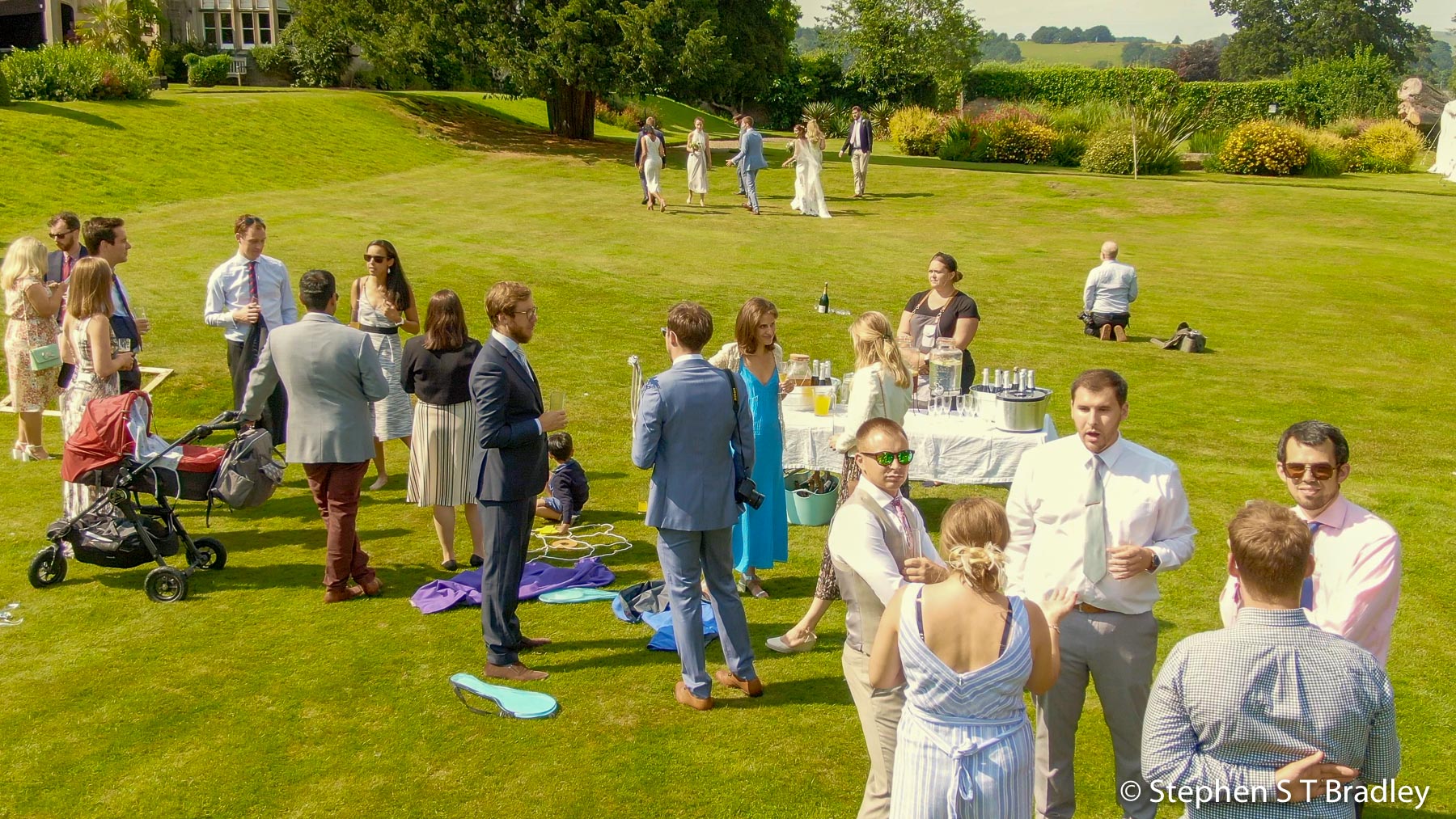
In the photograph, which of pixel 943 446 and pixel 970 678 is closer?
pixel 970 678

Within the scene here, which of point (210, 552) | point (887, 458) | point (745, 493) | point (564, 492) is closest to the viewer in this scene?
point (887, 458)

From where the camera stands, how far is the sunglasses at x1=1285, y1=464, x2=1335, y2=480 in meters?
4.05

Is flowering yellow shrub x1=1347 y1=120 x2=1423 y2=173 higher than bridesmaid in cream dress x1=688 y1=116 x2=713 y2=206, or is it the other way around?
flowering yellow shrub x1=1347 y1=120 x2=1423 y2=173

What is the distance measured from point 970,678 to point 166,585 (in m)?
5.86

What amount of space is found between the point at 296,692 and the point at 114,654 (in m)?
1.29

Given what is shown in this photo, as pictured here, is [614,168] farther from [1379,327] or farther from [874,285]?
[1379,327]

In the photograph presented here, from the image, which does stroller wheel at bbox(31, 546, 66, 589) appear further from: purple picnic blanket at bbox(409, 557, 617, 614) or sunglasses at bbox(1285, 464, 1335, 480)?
sunglasses at bbox(1285, 464, 1335, 480)

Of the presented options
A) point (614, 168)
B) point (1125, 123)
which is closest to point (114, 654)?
point (614, 168)

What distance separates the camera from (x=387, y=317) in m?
8.66

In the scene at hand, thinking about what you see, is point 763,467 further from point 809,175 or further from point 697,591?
point 809,175

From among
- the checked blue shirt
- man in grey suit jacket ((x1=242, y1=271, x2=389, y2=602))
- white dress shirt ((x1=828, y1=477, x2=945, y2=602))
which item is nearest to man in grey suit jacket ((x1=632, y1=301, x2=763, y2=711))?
white dress shirt ((x1=828, y1=477, x2=945, y2=602))

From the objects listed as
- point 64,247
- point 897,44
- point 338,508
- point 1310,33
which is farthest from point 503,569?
point 1310,33

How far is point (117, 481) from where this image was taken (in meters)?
7.22

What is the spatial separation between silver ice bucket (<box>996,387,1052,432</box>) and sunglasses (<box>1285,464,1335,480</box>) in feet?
13.0
